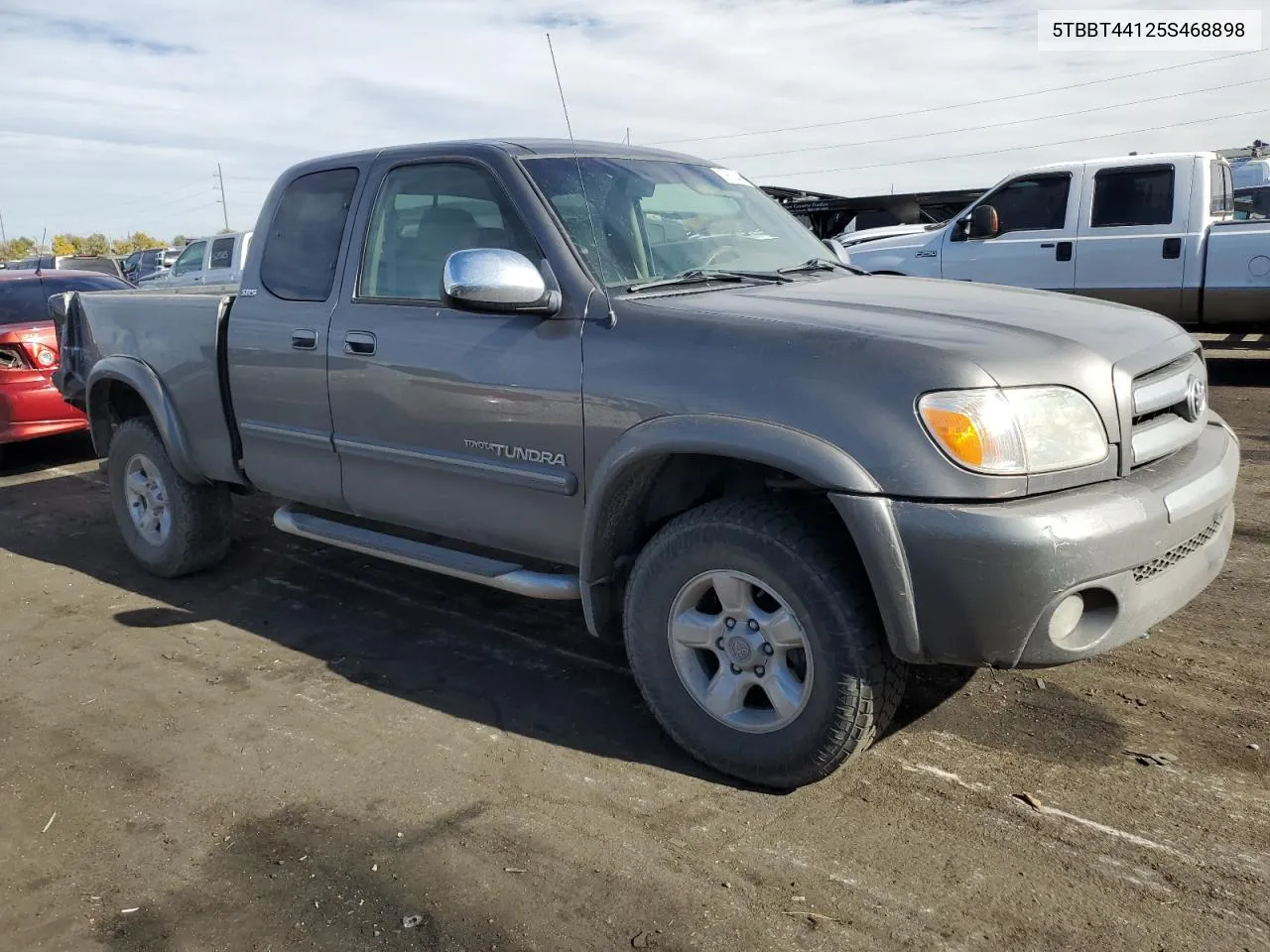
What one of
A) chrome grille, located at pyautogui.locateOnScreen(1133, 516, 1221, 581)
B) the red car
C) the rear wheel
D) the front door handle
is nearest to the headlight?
chrome grille, located at pyautogui.locateOnScreen(1133, 516, 1221, 581)

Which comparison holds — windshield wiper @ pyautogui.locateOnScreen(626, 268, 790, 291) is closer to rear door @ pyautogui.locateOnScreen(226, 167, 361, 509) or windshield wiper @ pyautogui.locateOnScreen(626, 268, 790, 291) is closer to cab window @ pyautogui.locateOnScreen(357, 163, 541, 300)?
cab window @ pyautogui.locateOnScreen(357, 163, 541, 300)

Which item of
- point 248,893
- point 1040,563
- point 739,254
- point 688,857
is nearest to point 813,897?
point 688,857

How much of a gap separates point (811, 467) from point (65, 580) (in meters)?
4.40

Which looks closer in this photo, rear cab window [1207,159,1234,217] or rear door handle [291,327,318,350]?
rear door handle [291,327,318,350]

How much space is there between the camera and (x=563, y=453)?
3434mm

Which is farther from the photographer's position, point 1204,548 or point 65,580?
point 65,580

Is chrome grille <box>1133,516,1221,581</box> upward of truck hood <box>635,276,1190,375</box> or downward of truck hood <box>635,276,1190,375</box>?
downward

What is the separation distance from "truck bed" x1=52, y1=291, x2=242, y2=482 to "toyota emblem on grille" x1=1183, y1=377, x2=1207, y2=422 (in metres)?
3.85

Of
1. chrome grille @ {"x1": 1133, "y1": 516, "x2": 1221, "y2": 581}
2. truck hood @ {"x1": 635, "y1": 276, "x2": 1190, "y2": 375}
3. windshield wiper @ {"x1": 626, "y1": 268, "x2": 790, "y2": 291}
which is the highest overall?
windshield wiper @ {"x1": 626, "y1": 268, "x2": 790, "y2": 291}

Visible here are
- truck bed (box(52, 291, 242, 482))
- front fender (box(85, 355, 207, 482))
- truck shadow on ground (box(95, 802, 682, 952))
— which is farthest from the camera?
front fender (box(85, 355, 207, 482))

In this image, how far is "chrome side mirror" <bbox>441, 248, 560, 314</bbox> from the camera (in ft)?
10.9

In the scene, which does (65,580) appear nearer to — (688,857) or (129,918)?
(129,918)

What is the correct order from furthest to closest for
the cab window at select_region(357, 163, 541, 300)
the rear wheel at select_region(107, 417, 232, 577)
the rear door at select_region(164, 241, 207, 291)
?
the rear door at select_region(164, 241, 207, 291), the rear wheel at select_region(107, 417, 232, 577), the cab window at select_region(357, 163, 541, 300)

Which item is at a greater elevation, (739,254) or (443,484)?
(739,254)
